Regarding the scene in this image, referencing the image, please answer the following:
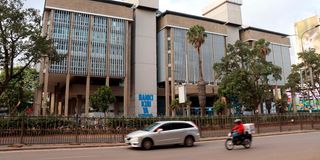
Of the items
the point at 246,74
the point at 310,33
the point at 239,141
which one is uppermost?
the point at 310,33

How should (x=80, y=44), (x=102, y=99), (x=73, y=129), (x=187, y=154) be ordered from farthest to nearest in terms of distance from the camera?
(x=80, y=44)
(x=102, y=99)
(x=73, y=129)
(x=187, y=154)

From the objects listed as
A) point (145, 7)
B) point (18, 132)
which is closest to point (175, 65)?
point (145, 7)

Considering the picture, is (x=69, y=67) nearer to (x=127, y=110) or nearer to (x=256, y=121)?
(x=127, y=110)

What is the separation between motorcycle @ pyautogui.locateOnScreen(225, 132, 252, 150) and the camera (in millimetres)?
14508

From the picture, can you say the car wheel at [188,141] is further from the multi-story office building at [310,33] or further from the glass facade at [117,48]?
the multi-story office building at [310,33]

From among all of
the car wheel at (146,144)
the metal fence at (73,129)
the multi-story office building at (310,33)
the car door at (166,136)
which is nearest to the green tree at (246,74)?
the metal fence at (73,129)

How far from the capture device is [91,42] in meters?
55.1

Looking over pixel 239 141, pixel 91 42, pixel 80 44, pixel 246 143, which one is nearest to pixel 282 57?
pixel 91 42

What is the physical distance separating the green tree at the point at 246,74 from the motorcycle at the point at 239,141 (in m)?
23.8

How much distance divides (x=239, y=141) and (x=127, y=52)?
4616cm

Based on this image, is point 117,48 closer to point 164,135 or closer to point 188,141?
point 188,141

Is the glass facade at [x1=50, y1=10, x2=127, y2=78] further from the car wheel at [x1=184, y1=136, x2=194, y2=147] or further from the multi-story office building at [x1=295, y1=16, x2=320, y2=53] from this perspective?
the multi-story office building at [x1=295, y1=16, x2=320, y2=53]

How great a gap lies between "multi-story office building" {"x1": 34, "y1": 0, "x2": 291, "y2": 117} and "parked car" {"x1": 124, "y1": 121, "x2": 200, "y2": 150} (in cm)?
3426

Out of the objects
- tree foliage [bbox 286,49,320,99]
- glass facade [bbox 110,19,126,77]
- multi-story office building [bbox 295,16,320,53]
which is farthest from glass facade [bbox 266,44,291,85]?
glass facade [bbox 110,19,126,77]
